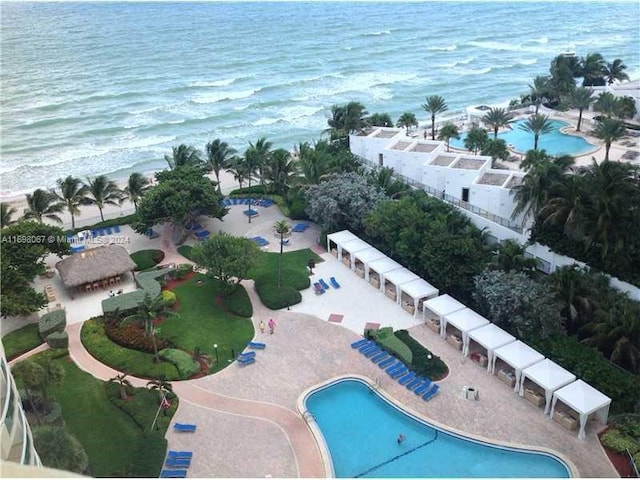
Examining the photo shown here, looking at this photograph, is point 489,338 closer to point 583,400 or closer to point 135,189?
point 583,400

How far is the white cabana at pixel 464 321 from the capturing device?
31125mm

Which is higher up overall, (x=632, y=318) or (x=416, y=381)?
(x=632, y=318)

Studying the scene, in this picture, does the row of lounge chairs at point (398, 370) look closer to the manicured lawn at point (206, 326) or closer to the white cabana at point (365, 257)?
the manicured lawn at point (206, 326)

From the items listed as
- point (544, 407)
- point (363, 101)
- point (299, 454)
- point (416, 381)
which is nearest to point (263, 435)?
point (299, 454)

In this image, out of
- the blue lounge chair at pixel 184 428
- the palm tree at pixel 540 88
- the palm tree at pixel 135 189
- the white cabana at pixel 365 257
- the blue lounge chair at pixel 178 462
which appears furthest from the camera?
the palm tree at pixel 540 88

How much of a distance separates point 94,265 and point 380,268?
18.7m

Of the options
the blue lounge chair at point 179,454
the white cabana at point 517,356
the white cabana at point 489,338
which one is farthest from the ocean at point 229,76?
the white cabana at point 517,356

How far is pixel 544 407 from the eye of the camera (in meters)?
27.6

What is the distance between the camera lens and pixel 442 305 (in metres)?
33.1

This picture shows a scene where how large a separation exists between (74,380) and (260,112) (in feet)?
211

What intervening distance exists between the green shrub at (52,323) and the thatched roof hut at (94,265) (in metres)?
2.98

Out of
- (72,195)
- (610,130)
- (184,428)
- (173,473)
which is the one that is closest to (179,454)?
(173,473)

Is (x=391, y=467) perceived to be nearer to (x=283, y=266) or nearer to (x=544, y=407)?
(x=544, y=407)

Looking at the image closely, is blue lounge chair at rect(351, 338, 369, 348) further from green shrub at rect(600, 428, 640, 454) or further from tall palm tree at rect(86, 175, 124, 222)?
tall palm tree at rect(86, 175, 124, 222)
